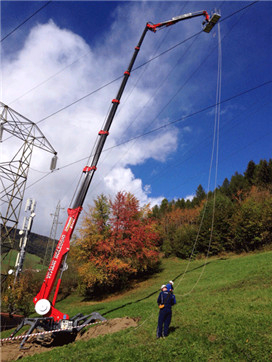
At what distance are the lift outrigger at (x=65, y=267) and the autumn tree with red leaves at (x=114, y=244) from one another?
13004 mm

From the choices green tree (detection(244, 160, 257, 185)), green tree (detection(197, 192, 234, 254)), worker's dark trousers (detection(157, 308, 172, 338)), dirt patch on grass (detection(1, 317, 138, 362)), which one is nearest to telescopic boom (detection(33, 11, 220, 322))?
dirt patch on grass (detection(1, 317, 138, 362))

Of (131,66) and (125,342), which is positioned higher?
(131,66)

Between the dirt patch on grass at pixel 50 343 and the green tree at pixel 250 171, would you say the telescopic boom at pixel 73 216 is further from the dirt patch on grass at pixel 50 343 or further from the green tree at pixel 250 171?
the green tree at pixel 250 171

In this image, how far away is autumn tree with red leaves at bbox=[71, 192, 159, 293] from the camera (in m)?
25.7

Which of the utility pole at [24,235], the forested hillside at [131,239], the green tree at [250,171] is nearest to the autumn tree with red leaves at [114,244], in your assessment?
the forested hillside at [131,239]

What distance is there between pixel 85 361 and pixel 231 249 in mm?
33504

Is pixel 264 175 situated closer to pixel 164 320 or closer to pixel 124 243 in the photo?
pixel 124 243

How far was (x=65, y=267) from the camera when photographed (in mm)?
11500

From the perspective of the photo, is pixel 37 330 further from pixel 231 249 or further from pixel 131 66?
pixel 231 249

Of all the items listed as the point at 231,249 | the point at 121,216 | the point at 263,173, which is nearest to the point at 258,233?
the point at 231,249

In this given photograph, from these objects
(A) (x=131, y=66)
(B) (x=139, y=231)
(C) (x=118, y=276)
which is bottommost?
(C) (x=118, y=276)

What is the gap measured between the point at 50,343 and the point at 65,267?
133 inches

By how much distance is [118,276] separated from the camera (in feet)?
92.4

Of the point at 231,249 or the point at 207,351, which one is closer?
the point at 207,351
